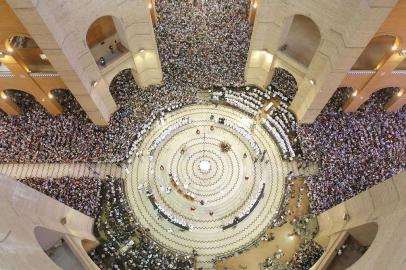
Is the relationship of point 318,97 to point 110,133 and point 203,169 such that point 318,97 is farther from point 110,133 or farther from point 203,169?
point 110,133

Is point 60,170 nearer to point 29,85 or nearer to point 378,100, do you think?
point 29,85

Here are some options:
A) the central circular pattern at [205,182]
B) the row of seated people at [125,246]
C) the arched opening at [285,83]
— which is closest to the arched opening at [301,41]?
the arched opening at [285,83]

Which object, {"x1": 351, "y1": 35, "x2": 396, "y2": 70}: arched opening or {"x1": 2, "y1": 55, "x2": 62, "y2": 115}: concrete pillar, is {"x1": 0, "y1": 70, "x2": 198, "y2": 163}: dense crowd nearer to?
{"x1": 2, "y1": 55, "x2": 62, "y2": 115}: concrete pillar


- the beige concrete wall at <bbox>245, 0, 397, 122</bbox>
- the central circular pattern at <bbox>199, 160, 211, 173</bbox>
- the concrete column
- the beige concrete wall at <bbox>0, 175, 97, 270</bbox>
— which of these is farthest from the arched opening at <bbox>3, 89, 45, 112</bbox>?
the beige concrete wall at <bbox>245, 0, 397, 122</bbox>

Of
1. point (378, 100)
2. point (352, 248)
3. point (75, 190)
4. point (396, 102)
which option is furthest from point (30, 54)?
point (396, 102)

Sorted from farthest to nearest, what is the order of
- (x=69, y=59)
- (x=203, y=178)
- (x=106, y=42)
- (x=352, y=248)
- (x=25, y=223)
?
(x=203, y=178)
(x=106, y=42)
(x=69, y=59)
(x=352, y=248)
(x=25, y=223)

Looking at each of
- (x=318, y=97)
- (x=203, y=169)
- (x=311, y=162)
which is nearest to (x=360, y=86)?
(x=318, y=97)
